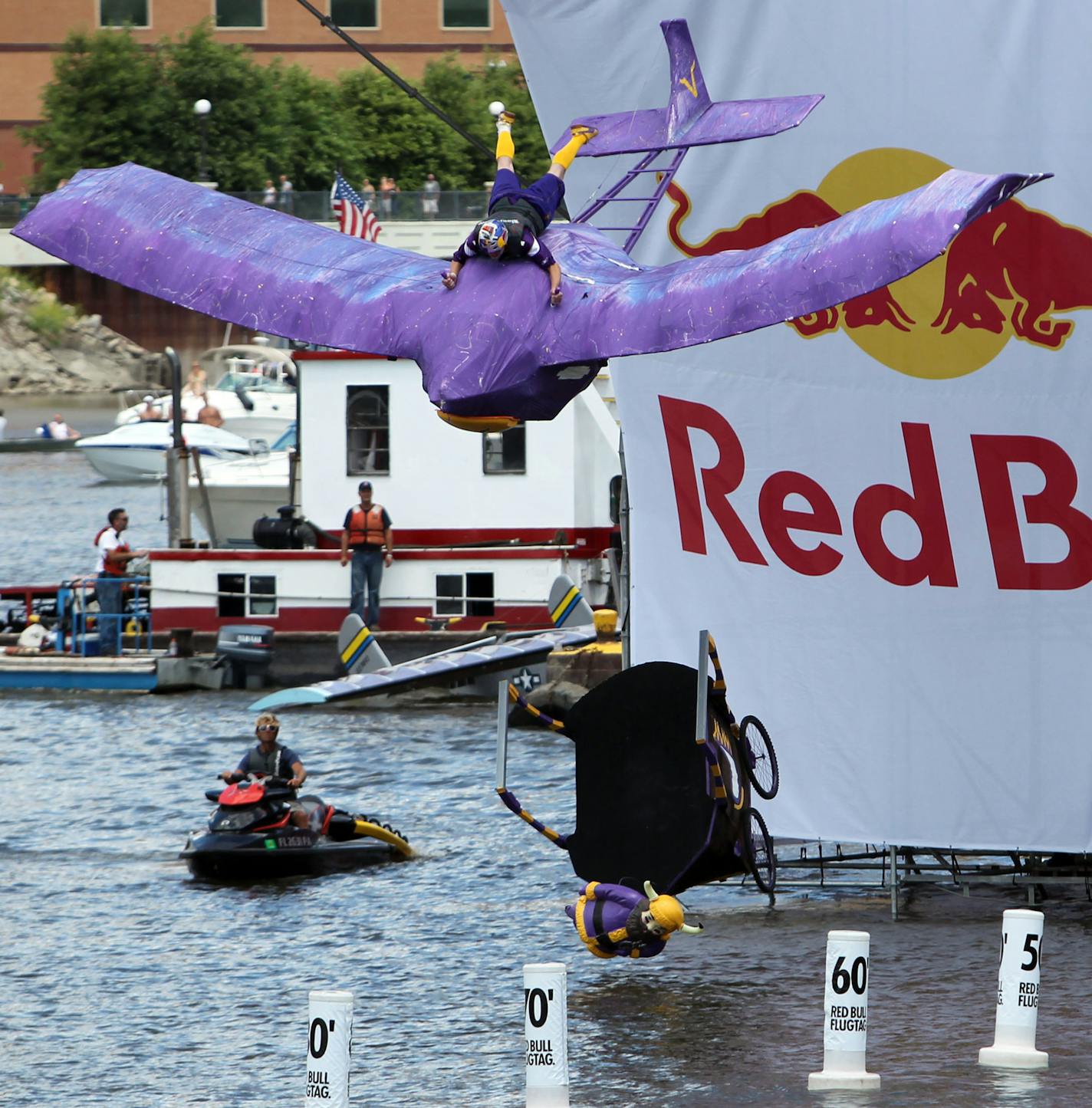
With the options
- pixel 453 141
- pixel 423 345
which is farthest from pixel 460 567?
pixel 453 141

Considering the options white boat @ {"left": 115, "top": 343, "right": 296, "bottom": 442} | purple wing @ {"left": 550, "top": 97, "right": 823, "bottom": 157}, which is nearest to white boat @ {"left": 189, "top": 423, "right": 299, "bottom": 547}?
white boat @ {"left": 115, "top": 343, "right": 296, "bottom": 442}

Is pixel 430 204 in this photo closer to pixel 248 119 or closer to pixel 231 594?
pixel 248 119

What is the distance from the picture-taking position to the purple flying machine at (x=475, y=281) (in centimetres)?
968

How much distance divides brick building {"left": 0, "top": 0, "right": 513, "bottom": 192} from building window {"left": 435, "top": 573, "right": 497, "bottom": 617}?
66.5 metres

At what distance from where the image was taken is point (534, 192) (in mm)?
11047

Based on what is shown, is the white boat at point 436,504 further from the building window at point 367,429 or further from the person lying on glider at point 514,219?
the person lying on glider at point 514,219

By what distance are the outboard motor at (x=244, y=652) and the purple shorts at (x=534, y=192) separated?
27.4m

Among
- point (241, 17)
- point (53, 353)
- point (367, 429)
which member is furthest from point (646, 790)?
point (241, 17)

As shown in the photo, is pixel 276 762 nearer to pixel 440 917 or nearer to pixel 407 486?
pixel 440 917

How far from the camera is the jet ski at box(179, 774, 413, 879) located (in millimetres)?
24547

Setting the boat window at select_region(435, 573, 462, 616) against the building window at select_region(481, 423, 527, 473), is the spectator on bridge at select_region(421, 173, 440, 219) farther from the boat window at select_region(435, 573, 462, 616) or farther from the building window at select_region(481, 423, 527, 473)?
the boat window at select_region(435, 573, 462, 616)

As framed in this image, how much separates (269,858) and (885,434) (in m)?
10.5

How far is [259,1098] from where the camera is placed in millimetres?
15297

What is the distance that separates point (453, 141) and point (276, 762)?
237 feet
